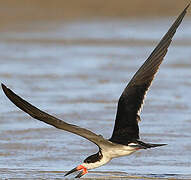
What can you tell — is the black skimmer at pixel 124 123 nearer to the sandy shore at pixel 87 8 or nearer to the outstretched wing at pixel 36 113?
the outstretched wing at pixel 36 113

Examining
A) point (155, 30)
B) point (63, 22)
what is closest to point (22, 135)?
point (155, 30)

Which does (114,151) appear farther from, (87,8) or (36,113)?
(87,8)

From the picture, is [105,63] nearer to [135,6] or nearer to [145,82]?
[145,82]

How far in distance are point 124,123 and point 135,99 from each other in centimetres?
31

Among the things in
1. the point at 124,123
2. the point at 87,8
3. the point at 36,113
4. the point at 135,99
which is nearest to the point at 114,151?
the point at 124,123

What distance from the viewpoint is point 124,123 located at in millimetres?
6828

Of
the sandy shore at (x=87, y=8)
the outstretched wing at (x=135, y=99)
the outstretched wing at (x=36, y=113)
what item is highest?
the sandy shore at (x=87, y=8)

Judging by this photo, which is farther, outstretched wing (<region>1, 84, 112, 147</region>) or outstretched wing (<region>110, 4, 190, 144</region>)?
outstretched wing (<region>110, 4, 190, 144</region>)

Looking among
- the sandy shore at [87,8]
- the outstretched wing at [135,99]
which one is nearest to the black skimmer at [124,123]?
the outstretched wing at [135,99]

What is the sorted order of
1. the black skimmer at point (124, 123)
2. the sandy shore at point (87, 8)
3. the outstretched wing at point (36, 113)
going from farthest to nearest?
the sandy shore at point (87, 8), the black skimmer at point (124, 123), the outstretched wing at point (36, 113)

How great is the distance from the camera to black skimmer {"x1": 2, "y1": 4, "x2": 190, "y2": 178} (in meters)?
5.67

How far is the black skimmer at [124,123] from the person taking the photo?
18.6ft

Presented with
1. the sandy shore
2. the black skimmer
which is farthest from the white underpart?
the sandy shore

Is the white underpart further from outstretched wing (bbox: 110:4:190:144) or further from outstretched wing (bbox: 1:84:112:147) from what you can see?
outstretched wing (bbox: 1:84:112:147)
